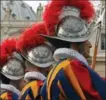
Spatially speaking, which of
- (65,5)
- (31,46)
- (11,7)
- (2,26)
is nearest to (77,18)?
(65,5)

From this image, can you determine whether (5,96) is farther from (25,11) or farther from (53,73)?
(25,11)

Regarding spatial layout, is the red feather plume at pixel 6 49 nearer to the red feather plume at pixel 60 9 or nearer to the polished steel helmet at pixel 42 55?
the polished steel helmet at pixel 42 55

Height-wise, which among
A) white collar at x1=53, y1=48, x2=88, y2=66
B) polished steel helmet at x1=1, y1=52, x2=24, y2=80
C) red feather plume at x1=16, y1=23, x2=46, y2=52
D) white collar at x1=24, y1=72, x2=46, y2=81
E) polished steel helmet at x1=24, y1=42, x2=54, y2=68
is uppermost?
white collar at x1=53, y1=48, x2=88, y2=66

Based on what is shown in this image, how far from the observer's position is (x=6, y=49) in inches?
272

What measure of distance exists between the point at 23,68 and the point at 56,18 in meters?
2.51

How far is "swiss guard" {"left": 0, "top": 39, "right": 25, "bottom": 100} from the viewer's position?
253 inches

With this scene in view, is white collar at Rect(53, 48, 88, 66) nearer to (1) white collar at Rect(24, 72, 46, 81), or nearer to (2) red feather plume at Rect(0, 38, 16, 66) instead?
(1) white collar at Rect(24, 72, 46, 81)

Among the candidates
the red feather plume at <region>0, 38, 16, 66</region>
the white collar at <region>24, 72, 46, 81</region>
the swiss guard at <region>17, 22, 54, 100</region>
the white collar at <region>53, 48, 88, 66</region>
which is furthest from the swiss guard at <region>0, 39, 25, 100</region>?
the white collar at <region>53, 48, 88, 66</region>

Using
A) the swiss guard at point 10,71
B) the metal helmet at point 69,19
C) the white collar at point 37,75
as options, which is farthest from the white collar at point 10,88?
the metal helmet at point 69,19

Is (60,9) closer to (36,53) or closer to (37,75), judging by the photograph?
(37,75)

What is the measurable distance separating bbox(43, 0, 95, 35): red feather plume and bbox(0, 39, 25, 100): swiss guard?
221 centimetres

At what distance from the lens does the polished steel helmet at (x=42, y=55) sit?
5.32 m

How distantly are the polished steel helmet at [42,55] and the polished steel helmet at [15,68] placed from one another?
1.09 m

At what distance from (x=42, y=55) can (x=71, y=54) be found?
154 cm
